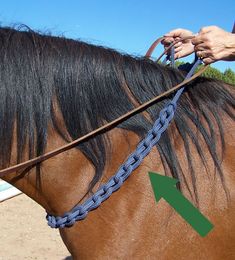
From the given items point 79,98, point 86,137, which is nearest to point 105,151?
point 86,137

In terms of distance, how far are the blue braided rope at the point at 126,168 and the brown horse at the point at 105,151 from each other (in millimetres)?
30

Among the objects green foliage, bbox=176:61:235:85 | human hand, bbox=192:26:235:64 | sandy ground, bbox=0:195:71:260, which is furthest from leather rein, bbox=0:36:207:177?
sandy ground, bbox=0:195:71:260

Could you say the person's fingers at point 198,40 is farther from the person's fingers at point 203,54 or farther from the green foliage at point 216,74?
the green foliage at point 216,74

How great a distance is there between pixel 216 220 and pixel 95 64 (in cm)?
77

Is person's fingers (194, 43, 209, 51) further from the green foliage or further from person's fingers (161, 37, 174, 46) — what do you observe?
person's fingers (161, 37, 174, 46)

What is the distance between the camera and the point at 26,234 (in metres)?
4.93

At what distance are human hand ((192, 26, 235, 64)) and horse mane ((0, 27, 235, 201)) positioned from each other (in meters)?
0.18

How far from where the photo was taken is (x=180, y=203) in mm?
1568

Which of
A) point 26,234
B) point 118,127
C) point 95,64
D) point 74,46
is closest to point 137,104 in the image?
point 118,127

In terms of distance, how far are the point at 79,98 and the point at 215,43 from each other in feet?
1.91

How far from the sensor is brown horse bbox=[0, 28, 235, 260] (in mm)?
1571

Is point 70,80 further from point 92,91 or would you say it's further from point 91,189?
point 91,189

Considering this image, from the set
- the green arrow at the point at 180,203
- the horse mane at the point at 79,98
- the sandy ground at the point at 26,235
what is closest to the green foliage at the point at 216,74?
the horse mane at the point at 79,98

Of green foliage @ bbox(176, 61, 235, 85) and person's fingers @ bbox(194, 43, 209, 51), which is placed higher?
person's fingers @ bbox(194, 43, 209, 51)
